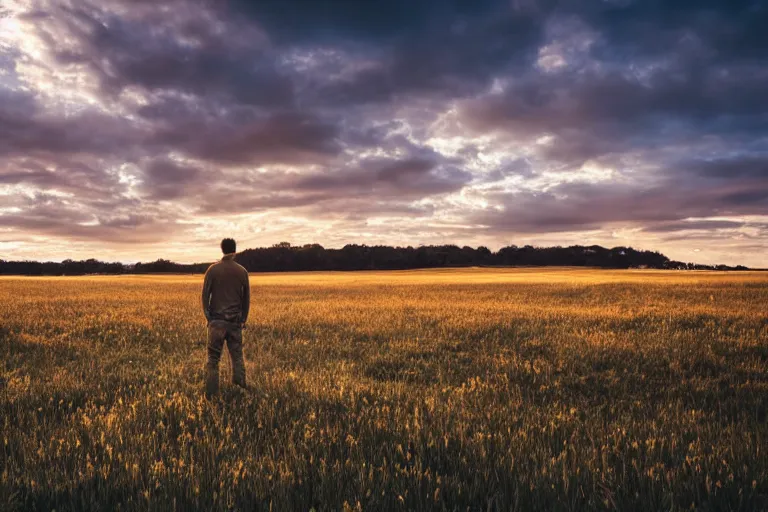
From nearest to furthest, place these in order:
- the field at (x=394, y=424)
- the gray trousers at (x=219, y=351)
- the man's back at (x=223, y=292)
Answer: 1. the field at (x=394, y=424)
2. the gray trousers at (x=219, y=351)
3. the man's back at (x=223, y=292)

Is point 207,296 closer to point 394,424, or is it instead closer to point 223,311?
point 223,311

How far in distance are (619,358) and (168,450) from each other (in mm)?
9627

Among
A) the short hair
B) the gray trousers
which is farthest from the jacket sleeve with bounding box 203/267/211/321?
the short hair

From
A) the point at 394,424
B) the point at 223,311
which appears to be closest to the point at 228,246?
the point at 223,311

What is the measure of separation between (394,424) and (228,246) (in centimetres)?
435

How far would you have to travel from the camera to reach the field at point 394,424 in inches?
144

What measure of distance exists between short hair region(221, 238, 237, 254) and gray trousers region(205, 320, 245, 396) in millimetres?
1260

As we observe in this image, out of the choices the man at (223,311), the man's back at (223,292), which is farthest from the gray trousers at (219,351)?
the man's back at (223,292)

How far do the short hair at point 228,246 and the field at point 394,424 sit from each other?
2.44 meters

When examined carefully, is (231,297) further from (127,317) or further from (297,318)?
(127,317)

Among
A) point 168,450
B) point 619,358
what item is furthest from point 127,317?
point 619,358

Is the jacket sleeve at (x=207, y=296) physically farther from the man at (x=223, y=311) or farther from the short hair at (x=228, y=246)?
the short hair at (x=228, y=246)

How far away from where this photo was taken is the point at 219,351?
752cm

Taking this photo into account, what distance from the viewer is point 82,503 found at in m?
3.43
